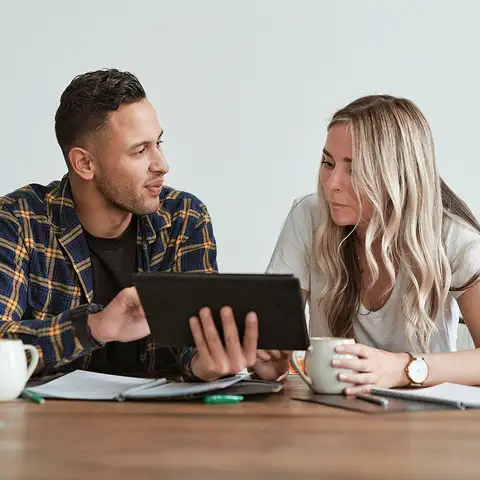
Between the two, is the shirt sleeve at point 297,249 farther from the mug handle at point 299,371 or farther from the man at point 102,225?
the mug handle at point 299,371

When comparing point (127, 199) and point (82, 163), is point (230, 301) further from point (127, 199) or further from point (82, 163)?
point (82, 163)

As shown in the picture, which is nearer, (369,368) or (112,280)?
(369,368)

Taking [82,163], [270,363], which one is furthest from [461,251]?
[82,163]

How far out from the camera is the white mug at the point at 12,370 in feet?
4.72

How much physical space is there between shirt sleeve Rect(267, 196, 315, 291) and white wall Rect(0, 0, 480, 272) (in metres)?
1.35

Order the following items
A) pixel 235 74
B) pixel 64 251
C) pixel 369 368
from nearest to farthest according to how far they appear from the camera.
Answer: pixel 369 368, pixel 64 251, pixel 235 74

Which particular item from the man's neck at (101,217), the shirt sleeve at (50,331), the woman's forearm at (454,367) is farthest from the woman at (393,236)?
the shirt sleeve at (50,331)

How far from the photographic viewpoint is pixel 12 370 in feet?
4.75

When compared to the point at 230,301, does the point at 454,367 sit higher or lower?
lower

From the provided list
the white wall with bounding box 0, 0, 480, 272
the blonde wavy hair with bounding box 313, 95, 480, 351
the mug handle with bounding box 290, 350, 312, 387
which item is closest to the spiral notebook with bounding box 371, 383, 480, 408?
the mug handle with bounding box 290, 350, 312, 387

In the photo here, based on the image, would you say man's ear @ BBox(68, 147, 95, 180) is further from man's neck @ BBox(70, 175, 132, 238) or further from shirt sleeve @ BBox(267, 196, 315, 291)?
shirt sleeve @ BBox(267, 196, 315, 291)

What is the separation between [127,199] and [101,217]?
0.09 meters

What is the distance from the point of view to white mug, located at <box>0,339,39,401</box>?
1.44m

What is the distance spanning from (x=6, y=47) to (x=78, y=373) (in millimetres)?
2173
